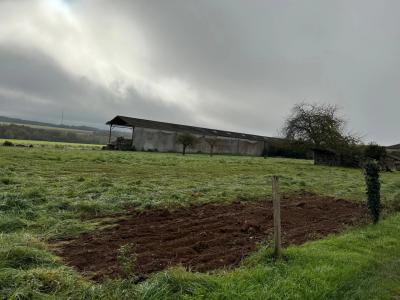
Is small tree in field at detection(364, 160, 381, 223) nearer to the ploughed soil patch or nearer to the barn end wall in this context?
the ploughed soil patch

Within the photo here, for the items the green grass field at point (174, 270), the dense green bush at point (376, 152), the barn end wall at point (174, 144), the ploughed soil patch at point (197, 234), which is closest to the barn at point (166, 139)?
the barn end wall at point (174, 144)

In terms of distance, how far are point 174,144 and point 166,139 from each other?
179cm

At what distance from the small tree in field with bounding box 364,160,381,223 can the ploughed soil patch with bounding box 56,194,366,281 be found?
53cm

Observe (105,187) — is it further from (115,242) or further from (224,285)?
(224,285)

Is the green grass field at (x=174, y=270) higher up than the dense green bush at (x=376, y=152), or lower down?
lower down

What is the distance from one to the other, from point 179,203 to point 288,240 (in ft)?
14.2

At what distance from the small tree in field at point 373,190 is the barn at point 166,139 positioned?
43.5 metres

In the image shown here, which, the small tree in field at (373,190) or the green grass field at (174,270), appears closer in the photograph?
the green grass field at (174,270)

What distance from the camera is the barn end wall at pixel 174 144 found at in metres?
53.2

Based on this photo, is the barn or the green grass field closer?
the green grass field

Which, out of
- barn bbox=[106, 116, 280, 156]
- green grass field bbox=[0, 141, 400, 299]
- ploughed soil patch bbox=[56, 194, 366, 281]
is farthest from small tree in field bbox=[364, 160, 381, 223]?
barn bbox=[106, 116, 280, 156]

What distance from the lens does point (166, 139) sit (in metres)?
56.6

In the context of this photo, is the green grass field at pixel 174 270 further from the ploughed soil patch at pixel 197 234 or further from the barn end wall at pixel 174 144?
the barn end wall at pixel 174 144

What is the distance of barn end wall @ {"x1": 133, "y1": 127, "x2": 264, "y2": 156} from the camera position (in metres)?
53.2
